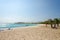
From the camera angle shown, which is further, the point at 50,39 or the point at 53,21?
the point at 53,21

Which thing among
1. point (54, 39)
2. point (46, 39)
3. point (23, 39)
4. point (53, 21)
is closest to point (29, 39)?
point (23, 39)

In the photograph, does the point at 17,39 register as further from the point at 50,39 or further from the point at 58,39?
the point at 58,39

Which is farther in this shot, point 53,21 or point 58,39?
point 53,21

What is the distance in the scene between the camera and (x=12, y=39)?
207 inches

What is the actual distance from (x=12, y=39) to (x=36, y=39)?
3.60 ft

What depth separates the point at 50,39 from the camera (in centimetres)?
525

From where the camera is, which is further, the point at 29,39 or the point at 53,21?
the point at 53,21

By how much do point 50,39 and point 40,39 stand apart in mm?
466

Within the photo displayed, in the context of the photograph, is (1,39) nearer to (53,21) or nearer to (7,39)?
(7,39)

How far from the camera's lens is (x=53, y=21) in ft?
49.7

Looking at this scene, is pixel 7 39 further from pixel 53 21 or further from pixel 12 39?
pixel 53 21

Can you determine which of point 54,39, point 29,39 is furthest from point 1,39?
point 54,39

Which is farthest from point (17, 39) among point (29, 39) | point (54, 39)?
point (54, 39)

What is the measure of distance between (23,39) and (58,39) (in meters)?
1.60
